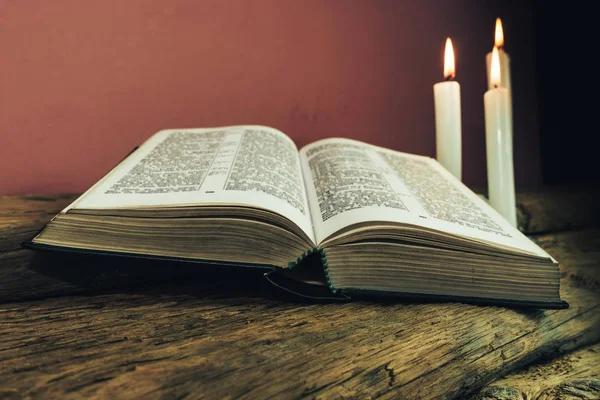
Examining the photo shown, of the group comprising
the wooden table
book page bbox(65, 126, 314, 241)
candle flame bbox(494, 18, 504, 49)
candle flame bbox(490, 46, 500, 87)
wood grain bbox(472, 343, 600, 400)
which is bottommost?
wood grain bbox(472, 343, 600, 400)

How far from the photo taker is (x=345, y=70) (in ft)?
3.84

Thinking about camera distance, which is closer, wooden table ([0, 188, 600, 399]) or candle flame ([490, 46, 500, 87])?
wooden table ([0, 188, 600, 399])

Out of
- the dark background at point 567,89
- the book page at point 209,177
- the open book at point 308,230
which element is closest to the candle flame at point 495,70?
the open book at point 308,230

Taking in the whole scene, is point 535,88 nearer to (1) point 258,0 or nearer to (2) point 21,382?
(1) point 258,0

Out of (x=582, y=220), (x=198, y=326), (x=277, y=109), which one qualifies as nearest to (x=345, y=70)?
(x=277, y=109)

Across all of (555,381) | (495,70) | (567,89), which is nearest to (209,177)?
(555,381)

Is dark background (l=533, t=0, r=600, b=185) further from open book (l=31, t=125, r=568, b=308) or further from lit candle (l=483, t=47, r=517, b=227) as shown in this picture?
open book (l=31, t=125, r=568, b=308)

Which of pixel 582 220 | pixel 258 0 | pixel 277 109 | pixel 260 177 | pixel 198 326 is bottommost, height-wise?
pixel 582 220

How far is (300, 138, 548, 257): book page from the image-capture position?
1.66ft

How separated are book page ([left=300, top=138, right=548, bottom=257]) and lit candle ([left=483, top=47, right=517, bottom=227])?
8cm

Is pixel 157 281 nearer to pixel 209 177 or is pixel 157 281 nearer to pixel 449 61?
pixel 209 177

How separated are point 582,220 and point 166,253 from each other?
3.25 feet

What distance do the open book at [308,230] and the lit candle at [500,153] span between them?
6.0 inches

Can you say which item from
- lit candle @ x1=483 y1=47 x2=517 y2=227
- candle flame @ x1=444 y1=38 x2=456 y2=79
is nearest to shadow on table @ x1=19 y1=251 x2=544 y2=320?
lit candle @ x1=483 y1=47 x2=517 y2=227
